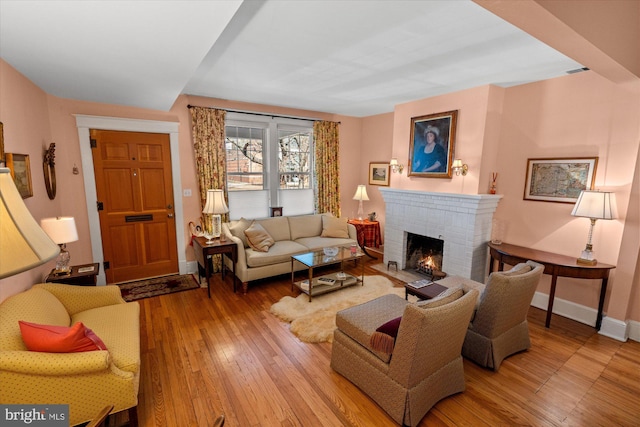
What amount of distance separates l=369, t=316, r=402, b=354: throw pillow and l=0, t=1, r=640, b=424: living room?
1.99m

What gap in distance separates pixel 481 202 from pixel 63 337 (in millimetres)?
4102

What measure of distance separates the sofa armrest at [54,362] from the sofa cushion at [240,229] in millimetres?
2669

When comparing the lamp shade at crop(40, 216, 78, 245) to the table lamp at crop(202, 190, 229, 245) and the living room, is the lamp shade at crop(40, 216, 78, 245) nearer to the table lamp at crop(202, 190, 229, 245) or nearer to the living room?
the living room

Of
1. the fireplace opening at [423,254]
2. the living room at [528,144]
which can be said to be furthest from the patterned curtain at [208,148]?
the fireplace opening at [423,254]

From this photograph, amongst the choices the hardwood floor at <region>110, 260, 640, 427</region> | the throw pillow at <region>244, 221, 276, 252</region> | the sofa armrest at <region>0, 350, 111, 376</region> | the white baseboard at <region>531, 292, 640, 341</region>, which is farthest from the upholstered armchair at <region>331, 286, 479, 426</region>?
the throw pillow at <region>244, 221, 276, 252</region>

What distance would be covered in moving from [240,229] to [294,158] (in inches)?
71.6

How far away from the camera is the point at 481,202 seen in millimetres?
3717

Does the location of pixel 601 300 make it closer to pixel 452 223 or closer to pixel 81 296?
pixel 452 223

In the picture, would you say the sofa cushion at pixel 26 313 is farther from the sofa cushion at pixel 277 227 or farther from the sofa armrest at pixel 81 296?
the sofa cushion at pixel 277 227

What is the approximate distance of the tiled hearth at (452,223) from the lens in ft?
12.6

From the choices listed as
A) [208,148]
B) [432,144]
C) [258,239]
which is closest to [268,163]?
[208,148]

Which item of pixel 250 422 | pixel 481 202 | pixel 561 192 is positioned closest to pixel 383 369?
pixel 250 422

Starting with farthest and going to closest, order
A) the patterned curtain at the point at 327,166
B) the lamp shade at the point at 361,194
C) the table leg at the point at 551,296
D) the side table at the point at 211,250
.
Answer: the lamp shade at the point at 361,194 → the patterned curtain at the point at 327,166 → the side table at the point at 211,250 → the table leg at the point at 551,296

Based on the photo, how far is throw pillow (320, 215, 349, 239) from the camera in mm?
5008
